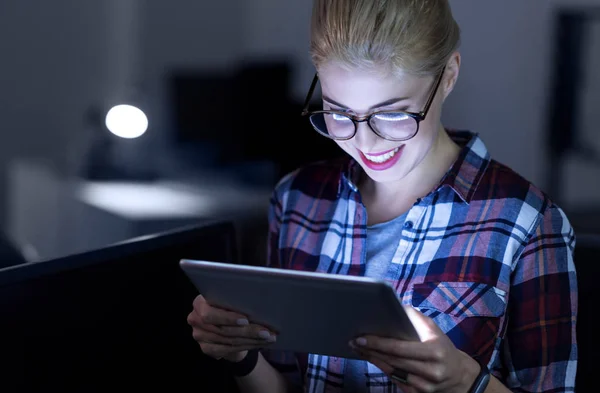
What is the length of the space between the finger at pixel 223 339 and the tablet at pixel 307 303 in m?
0.03

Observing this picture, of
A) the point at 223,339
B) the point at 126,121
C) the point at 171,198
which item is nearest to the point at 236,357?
the point at 223,339

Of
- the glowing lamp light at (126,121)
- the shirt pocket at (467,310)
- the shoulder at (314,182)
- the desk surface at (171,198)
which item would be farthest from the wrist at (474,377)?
the glowing lamp light at (126,121)

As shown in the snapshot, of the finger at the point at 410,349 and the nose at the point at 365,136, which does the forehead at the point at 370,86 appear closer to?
the nose at the point at 365,136

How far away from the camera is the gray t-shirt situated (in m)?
1.36

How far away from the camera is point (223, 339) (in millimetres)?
1200

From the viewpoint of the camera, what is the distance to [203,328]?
3.96 ft

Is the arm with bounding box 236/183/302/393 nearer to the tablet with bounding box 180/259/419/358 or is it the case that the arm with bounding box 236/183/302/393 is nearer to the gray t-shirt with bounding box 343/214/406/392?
the gray t-shirt with bounding box 343/214/406/392

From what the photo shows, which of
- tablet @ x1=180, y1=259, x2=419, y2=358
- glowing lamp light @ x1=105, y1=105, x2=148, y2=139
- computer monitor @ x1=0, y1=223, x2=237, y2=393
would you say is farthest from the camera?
glowing lamp light @ x1=105, y1=105, x2=148, y2=139

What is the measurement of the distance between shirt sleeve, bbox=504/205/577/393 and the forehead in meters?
0.32

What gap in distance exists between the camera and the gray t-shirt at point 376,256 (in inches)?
53.7

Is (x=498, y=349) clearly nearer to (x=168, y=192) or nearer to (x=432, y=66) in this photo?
(x=432, y=66)

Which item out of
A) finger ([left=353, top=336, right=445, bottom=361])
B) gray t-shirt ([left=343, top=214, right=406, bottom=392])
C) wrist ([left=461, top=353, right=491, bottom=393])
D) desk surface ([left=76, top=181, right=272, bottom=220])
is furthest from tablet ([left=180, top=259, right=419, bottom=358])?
desk surface ([left=76, top=181, right=272, bottom=220])

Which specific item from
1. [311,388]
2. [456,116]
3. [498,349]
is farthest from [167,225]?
[498,349]

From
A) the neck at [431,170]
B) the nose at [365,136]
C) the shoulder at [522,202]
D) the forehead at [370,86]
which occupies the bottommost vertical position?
the shoulder at [522,202]
